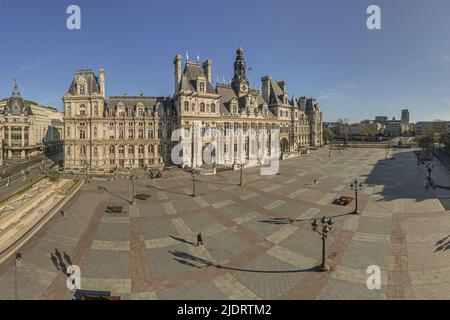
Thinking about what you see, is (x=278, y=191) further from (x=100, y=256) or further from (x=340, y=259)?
(x=100, y=256)

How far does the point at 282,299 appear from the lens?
14086mm

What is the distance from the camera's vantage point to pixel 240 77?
7406cm

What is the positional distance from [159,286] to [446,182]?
5117cm

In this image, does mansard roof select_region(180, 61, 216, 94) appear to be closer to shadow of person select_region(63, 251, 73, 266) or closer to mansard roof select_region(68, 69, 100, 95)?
mansard roof select_region(68, 69, 100, 95)

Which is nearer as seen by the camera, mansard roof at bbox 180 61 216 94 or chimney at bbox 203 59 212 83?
mansard roof at bbox 180 61 216 94

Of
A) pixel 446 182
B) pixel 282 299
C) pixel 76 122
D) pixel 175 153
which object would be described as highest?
pixel 76 122

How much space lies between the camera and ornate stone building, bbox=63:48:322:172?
189ft

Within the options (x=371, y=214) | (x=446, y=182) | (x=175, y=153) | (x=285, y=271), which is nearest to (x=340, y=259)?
(x=285, y=271)

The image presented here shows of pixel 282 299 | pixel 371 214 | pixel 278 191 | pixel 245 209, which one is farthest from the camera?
pixel 278 191

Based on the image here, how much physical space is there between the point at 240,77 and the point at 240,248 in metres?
62.7

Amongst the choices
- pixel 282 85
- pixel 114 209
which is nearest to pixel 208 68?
pixel 282 85

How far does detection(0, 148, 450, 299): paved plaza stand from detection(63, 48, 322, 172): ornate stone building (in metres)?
25.0

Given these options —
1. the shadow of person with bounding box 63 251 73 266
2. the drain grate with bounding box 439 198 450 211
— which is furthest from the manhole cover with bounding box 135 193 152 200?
the drain grate with bounding box 439 198 450 211

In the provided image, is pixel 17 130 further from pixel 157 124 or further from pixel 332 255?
pixel 332 255
